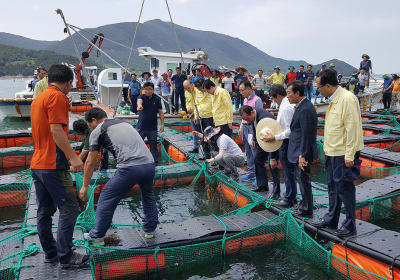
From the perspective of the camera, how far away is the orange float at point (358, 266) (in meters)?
3.00

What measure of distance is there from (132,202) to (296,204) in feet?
9.93

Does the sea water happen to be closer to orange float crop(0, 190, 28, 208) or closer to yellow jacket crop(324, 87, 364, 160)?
orange float crop(0, 190, 28, 208)

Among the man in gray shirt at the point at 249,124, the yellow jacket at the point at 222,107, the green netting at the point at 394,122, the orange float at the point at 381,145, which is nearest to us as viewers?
the man in gray shirt at the point at 249,124

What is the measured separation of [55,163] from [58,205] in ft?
1.30

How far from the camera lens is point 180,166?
6699 mm

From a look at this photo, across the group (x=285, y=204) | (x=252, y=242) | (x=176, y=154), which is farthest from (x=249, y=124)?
(x=176, y=154)

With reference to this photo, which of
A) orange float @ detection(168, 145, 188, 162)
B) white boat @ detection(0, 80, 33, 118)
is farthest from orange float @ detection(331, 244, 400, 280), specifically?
white boat @ detection(0, 80, 33, 118)

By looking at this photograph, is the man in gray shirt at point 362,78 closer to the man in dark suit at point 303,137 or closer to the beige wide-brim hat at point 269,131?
the beige wide-brim hat at point 269,131

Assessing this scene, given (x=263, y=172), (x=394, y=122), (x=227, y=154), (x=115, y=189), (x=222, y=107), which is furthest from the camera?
(x=394, y=122)

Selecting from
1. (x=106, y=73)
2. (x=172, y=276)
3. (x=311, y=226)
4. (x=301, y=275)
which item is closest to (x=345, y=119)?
(x=311, y=226)

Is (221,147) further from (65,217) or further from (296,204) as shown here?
(65,217)

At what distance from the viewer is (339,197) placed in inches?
135

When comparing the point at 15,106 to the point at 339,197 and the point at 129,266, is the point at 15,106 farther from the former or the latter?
the point at 339,197

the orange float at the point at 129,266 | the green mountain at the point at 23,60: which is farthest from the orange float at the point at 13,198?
the green mountain at the point at 23,60
